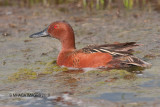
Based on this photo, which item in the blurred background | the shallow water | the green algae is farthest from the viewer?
the blurred background

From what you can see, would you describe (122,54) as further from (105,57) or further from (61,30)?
(61,30)

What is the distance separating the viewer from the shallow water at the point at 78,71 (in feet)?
16.8

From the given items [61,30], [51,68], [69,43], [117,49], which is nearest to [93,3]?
[61,30]

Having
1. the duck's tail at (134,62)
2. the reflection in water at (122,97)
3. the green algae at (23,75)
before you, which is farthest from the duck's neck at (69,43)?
the reflection in water at (122,97)

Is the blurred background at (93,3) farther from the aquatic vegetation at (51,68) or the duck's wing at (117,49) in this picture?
the duck's wing at (117,49)

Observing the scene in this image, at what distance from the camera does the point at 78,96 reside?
520cm

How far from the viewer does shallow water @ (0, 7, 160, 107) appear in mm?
5133

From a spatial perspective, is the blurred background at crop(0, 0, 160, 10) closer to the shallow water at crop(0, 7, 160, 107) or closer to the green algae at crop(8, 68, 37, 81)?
the shallow water at crop(0, 7, 160, 107)

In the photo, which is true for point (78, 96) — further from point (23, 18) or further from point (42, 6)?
point (42, 6)

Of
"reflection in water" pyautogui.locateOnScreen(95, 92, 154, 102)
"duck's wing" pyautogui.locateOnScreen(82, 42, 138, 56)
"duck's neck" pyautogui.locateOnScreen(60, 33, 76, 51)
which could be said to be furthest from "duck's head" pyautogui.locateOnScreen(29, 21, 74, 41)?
"reflection in water" pyautogui.locateOnScreen(95, 92, 154, 102)

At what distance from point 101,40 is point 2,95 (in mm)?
3980

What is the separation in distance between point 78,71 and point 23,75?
3.27 ft

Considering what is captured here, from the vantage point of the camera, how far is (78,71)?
664 centimetres

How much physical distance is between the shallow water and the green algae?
2 centimetres
